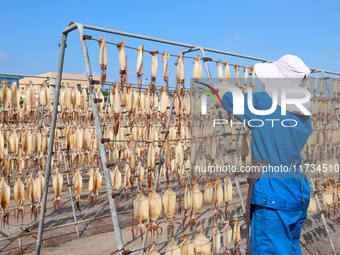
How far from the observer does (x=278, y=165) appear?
3135 mm

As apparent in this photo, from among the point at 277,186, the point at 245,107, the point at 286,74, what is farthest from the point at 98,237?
the point at 286,74

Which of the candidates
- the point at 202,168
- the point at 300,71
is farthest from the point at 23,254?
the point at 300,71

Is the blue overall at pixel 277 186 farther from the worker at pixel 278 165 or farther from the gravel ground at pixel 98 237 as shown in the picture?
the gravel ground at pixel 98 237

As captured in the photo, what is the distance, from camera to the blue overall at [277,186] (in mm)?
3018

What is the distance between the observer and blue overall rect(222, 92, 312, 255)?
3018 millimetres

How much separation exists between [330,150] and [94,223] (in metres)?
5.25

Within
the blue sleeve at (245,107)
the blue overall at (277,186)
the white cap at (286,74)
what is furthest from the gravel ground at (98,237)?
the white cap at (286,74)

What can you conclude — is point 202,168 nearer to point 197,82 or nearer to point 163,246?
point 197,82

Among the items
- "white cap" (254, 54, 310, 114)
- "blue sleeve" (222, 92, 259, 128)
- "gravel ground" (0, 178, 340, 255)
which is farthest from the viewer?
"gravel ground" (0, 178, 340, 255)

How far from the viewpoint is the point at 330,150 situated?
21.5ft

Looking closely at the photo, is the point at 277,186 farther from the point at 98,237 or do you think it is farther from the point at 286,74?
the point at 98,237

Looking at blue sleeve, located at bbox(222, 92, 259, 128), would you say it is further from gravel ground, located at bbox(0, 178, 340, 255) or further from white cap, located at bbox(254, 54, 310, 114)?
gravel ground, located at bbox(0, 178, 340, 255)

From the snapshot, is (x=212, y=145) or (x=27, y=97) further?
(x=27, y=97)

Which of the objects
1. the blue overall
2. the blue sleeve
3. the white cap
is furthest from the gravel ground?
the white cap
